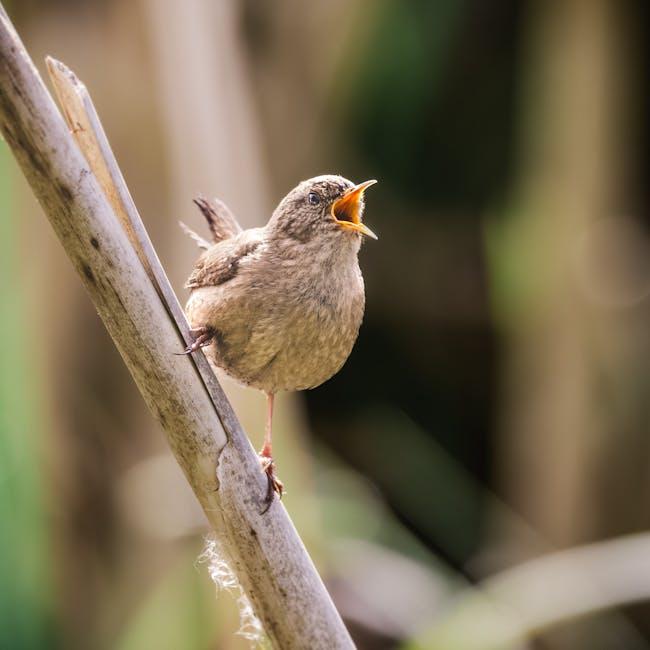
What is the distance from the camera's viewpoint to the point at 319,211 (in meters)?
2.00

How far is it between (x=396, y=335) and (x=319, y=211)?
110 inches

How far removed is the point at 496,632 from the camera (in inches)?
104

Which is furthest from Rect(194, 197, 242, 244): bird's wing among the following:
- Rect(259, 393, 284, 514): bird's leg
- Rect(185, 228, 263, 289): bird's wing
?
Rect(259, 393, 284, 514): bird's leg

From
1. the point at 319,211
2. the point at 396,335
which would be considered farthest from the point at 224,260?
the point at 396,335

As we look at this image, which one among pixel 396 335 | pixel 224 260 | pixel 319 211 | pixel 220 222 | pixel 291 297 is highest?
pixel 396 335

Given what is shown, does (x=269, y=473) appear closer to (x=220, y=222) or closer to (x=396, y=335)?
(x=220, y=222)

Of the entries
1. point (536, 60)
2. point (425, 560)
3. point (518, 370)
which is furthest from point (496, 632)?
point (536, 60)

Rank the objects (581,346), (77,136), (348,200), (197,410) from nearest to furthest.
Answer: (77,136) < (197,410) < (348,200) < (581,346)

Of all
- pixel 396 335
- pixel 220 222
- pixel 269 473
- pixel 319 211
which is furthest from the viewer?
pixel 396 335

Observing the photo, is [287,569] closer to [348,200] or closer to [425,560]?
[348,200]

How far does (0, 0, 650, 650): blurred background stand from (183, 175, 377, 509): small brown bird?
33.6 inches

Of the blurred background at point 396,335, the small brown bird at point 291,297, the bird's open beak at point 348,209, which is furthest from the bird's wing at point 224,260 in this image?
the blurred background at point 396,335

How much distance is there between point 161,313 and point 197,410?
160 millimetres

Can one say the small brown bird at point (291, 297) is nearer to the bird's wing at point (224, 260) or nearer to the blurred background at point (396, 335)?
the bird's wing at point (224, 260)
